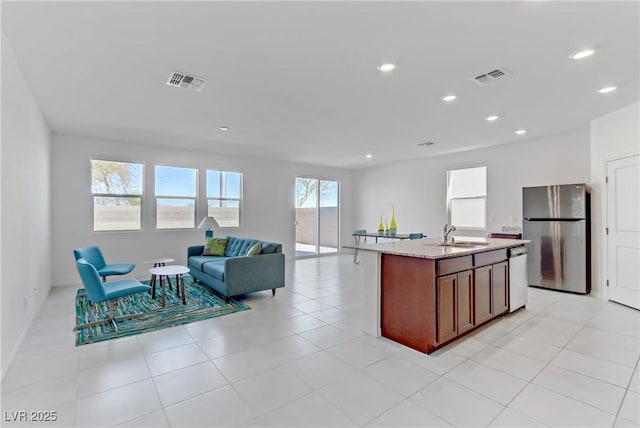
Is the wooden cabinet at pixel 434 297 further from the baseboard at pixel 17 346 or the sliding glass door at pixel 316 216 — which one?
the sliding glass door at pixel 316 216

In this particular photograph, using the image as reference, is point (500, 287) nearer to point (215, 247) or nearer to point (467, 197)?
point (467, 197)

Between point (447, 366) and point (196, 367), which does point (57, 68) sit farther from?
point (447, 366)

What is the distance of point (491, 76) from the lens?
3.05m

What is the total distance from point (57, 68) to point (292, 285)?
412 centimetres

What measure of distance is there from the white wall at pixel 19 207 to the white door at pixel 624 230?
677cm

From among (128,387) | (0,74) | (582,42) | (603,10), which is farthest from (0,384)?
(582,42)

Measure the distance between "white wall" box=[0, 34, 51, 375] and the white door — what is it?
677cm

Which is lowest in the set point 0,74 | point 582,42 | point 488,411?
point 488,411

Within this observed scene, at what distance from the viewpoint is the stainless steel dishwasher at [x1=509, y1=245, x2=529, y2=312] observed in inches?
147

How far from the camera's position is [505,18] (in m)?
2.15

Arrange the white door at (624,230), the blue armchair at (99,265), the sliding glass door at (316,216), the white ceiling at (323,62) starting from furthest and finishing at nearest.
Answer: the sliding glass door at (316,216)
the blue armchair at (99,265)
the white door at (624,230)
the white ceiling at (323,62)

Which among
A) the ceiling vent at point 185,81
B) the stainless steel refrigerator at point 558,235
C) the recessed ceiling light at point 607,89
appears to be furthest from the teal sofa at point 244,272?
the recessed ceiling light at point 607,89

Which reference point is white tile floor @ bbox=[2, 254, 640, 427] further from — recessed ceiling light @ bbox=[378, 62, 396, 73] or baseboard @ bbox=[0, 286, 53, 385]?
recessed ceiling light @ bbox=[378, 62, 396, 73]

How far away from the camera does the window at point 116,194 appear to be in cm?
561
